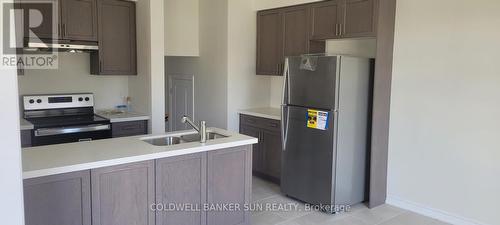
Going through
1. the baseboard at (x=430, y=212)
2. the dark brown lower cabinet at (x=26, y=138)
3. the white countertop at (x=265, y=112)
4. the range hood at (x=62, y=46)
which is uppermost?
the range hood at (x=62, y=46)

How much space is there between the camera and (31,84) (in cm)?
428

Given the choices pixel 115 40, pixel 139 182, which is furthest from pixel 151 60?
pixel 139 182

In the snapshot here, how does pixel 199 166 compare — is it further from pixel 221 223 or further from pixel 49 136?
pixel 49 136

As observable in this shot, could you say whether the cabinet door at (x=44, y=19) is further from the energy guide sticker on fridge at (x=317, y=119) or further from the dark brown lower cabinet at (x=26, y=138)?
the energy guide sticker on fridge at (x=317, y=119)

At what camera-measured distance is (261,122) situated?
4.72 meters

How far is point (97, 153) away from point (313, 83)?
2.12 metres

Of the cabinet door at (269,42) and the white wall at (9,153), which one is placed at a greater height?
the cabinet door at (269,42)

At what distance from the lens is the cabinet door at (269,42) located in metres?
4.77

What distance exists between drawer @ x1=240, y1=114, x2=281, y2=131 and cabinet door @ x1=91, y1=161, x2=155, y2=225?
7.11 feet

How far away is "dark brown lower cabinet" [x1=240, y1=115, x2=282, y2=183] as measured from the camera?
4.57 metres

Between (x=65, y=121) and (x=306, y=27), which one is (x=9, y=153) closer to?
(x=65, y=121)

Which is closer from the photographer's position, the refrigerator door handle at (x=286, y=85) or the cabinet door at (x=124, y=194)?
the cabinet door at (x=124, y=194)

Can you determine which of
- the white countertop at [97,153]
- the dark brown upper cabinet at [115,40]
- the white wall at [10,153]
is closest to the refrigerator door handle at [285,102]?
the white countertop at [97,153]

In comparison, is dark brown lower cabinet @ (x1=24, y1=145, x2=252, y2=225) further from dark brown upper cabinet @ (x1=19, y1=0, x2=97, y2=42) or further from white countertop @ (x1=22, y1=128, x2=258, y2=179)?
dark brown upper cabinet @ (x1=19, y1=0, x2=97, y2=42)
